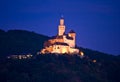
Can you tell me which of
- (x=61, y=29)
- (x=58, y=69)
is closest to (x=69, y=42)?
(x=61, y=29)

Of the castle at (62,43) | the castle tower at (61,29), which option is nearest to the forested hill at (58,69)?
the castle at (62,43)

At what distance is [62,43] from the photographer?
5187 inches

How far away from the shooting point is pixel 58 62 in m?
124

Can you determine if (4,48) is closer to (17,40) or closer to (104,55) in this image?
(17,40)

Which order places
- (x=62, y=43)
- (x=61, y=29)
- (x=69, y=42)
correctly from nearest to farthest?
(x=62, y=43) → (x=69, y=42) → (x=61, y=29)

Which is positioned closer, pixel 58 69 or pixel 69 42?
pixel 58 69

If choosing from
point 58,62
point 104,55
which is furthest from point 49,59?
point 104,55

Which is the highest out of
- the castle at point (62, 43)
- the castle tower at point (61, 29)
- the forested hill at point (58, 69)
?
the castle tower at point (61, 29)

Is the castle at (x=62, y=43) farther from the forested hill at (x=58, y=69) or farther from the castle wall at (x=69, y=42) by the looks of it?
the forested hill at (x=58, y=69)

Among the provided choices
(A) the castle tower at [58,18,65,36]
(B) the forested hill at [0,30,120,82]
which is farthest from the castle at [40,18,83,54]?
(B) the forested hill at [0,30,120,82]

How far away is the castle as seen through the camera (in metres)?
131

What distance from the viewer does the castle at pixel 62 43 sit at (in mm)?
131250

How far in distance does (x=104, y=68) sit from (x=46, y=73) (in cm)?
1822

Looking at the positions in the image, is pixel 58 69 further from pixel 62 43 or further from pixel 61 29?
pixel 61 29
